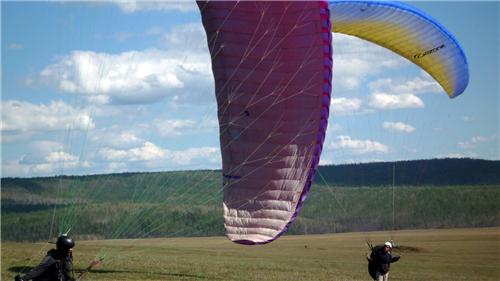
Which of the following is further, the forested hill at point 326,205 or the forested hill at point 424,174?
the forested hill at point 424,174

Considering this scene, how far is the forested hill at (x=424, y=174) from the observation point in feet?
358

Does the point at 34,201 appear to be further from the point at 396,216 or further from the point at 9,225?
the point at 396,216

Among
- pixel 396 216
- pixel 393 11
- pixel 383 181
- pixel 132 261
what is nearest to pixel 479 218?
pixel 396 216

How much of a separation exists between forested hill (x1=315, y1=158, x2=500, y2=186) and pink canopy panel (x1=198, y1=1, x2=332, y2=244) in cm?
9327

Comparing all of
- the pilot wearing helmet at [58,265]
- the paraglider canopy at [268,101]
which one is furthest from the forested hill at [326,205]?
the pilot wearing helmet at [58,265]

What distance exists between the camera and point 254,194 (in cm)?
1291

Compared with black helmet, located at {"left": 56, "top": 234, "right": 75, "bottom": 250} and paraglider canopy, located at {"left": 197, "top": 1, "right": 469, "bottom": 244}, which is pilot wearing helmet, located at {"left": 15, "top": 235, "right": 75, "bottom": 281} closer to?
black helmet, located at {"left": 56, "top": 234, "right": 75, "bottom": 250}

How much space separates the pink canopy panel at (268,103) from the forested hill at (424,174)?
9327cm

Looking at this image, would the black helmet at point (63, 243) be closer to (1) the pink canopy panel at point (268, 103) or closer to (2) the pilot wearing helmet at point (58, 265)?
(2) the pilot wearing helmet at point (58, 265)

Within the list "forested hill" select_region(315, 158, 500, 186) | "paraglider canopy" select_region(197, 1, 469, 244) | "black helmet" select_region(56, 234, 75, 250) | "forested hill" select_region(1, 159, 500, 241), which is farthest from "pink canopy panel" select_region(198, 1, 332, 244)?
"forested hill" select_region(315, 158, 500, 186)

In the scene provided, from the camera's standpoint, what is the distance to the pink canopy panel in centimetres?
1160

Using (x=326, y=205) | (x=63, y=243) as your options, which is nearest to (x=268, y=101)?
(x=63, y=243)

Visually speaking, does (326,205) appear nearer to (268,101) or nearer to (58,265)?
(268,101)

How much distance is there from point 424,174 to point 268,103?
105 metres
